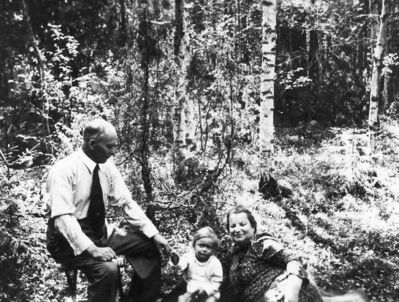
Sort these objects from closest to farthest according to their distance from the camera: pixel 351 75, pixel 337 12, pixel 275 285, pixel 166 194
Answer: pixel 275 285
pixel 166 194
pixel 351 75
pixel 337 12

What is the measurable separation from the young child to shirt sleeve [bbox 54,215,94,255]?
1166 millimetres

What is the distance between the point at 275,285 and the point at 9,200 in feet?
11.3

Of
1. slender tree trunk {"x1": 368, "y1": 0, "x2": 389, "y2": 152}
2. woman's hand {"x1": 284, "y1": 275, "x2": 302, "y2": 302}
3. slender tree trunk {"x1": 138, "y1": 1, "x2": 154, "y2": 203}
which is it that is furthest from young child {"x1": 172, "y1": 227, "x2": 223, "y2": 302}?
slender tree trunk {"x1": 368, "y1": 0, "x2": 389, "y2": 152}

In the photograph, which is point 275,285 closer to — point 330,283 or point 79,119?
point 330,283

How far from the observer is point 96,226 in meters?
3.80

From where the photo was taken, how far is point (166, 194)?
581 cm

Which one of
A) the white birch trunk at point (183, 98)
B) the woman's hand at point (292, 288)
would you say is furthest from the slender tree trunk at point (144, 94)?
the woman's hand at point (292, 288)

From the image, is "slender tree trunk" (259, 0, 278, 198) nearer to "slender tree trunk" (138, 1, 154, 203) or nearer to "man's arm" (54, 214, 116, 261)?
"slender tree trunk" (138, 1, 154, 203)

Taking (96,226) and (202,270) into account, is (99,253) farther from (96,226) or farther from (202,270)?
(202,270)

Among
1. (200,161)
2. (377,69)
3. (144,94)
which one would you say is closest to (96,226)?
(144,94)

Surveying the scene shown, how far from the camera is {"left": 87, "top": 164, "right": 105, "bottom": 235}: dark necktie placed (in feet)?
12.2

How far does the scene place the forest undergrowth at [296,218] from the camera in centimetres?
532

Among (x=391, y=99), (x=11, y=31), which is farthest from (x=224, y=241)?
(x=391, y=99)

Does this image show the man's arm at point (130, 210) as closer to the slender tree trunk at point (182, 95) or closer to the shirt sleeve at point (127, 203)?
the shirt sleeve at point (127, 203)
